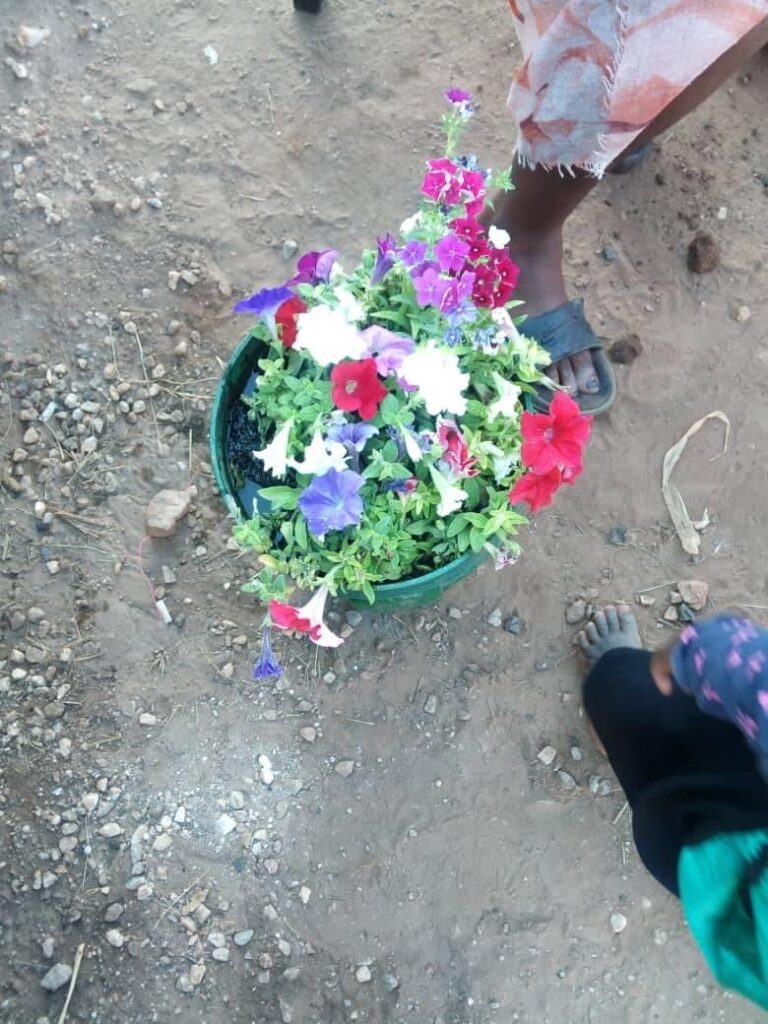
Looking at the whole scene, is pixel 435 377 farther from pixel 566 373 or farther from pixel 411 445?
pixel 566 373

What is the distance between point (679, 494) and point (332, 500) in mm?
1321

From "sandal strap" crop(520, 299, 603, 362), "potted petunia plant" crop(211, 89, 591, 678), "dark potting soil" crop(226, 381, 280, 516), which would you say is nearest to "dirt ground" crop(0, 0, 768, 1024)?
"sandal strap" crop(520, 299, 603, 362)

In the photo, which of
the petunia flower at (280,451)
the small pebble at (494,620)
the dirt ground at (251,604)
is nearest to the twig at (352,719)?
the dirt ground at (251,604)

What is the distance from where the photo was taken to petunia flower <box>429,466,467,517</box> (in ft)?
4.57

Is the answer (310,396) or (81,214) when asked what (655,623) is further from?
(81,214)

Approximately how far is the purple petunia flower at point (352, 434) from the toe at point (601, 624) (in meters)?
1.03

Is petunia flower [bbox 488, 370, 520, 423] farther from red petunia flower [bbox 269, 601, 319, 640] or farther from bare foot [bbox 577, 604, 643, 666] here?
bare foot [bbox 577, 604, 643, 666]

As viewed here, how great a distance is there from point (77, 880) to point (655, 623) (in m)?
1.59

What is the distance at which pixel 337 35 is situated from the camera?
2580mm

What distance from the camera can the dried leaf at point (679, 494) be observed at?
2252 mm

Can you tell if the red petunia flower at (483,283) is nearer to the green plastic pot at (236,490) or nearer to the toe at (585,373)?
the green plastic pot at (236,490)

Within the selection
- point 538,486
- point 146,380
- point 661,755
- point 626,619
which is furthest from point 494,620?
point 146,380

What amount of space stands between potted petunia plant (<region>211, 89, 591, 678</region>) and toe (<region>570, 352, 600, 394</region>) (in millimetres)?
663

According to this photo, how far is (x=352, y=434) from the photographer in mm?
1386
